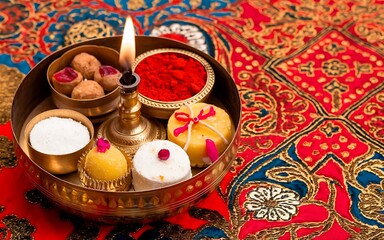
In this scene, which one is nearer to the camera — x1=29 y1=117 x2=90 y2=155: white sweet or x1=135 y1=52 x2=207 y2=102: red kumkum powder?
x1=29 y1=117 x2=90 y2=155: white sweet

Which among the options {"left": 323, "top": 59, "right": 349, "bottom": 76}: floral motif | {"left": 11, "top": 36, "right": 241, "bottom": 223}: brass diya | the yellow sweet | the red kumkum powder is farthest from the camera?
{"left": 323, "top": 59, "right": 349, "bottom": 76}: floral motif

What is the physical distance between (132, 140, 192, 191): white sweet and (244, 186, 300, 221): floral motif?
0.55 ft

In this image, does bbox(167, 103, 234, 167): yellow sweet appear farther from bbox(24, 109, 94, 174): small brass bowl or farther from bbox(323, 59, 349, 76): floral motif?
bbox(323, 59, 349, 76): floral motif

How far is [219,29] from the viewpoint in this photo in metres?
1.46

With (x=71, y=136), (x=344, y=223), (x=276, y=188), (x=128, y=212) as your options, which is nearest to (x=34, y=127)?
(x=71, y=136)

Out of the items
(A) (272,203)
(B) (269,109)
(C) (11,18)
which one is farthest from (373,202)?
(C) (11,18)

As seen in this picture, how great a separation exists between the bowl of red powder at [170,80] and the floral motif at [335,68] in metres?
0.34

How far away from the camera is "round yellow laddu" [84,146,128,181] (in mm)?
925

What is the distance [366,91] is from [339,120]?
12 cm

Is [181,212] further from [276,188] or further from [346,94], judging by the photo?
[346,94]

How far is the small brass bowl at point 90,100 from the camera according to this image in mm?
1060

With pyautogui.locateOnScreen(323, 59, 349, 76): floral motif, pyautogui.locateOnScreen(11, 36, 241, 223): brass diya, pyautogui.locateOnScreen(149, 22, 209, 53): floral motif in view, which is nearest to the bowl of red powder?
pyautogui.locateOnScreen(11, 36, 241, 223): brass diya

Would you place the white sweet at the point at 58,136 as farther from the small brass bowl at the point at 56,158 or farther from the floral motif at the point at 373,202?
the floral motif at the point at 373,202

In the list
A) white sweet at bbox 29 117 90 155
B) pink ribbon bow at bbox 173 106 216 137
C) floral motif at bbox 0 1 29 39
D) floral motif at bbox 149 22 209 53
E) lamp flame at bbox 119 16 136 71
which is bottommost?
floral motif at bbox 0 1 29 39
